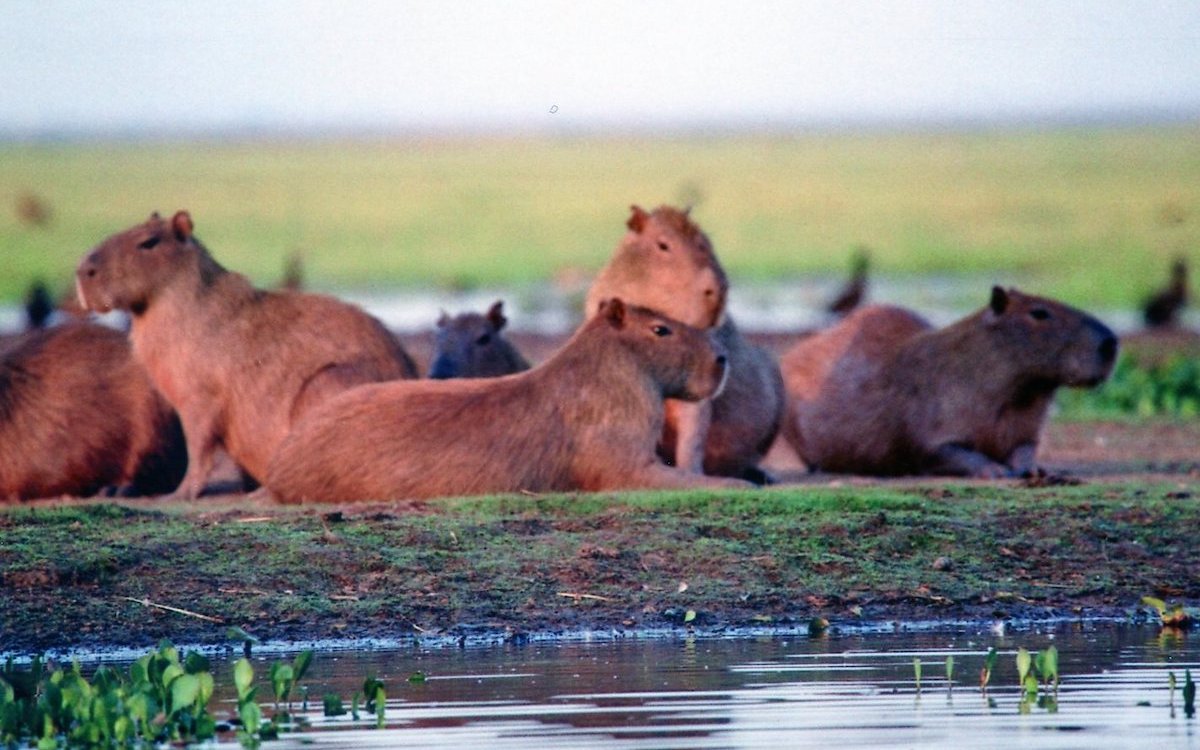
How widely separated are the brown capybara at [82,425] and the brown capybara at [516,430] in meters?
1.56

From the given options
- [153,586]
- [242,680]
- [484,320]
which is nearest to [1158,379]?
[484,320]

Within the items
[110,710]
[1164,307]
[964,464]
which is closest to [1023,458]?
[964,464]

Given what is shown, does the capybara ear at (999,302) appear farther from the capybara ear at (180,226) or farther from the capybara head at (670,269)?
the capybara ear at (180,226)

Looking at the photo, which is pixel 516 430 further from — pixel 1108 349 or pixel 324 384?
pixel 1108 349

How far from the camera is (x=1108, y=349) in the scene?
11.1m

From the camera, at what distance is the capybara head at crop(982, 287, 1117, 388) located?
437 inches

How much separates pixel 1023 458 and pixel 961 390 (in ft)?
1.49

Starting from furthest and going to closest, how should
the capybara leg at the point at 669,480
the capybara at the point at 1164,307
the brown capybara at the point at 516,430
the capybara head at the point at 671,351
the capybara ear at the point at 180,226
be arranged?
the capybara at the point at 1164,307 → the capybara ear at the point at 180,226 → the capybara head at the point at 671,351 → the capybara leg at the point at 669,480 → the brown capybara at the point at 516,430

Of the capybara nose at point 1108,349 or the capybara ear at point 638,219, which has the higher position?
the capybara ear at point 638,219

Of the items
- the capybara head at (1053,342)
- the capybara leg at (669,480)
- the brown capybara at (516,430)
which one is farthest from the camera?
the capybara head at (1053,342)

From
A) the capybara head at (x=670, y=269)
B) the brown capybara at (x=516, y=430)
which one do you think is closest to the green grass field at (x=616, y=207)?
the capybara head at (x=670, y=269)

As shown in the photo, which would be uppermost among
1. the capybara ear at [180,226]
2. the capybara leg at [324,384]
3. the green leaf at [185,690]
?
the capybara ear at [180,226]

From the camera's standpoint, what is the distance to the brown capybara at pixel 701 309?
10781 millimetres

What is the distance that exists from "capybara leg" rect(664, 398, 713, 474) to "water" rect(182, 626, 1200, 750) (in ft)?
9.33
